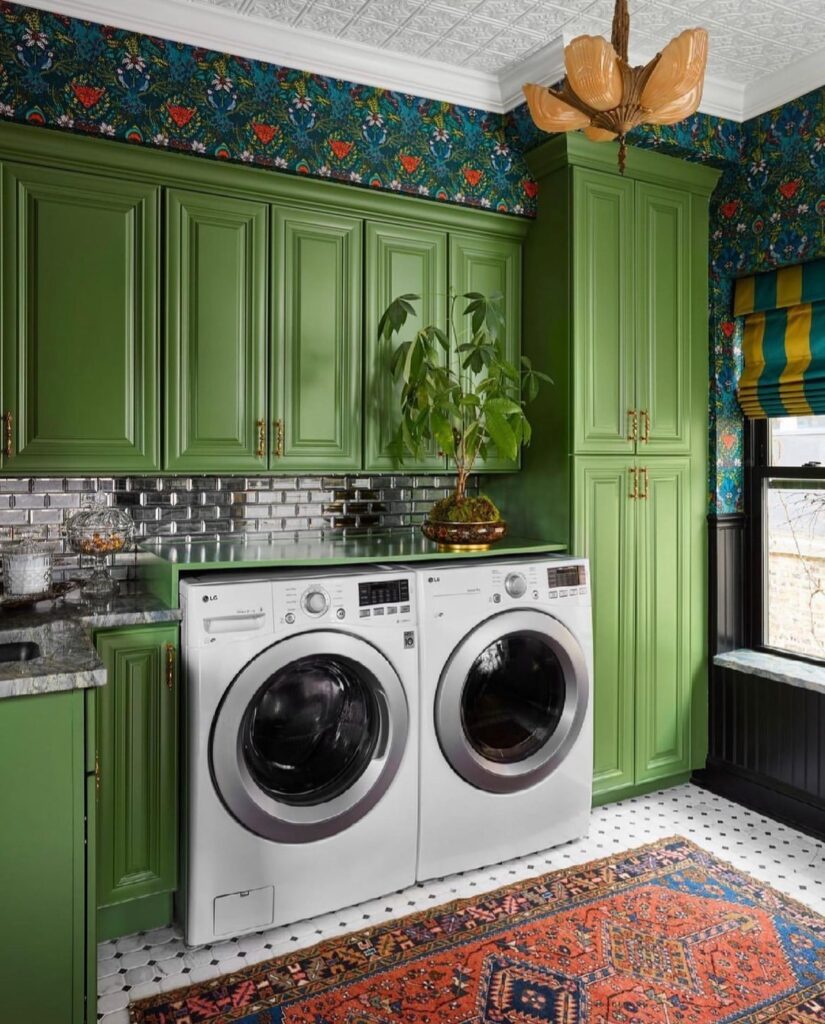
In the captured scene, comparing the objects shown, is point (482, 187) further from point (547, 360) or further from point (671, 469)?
point (671, 469)

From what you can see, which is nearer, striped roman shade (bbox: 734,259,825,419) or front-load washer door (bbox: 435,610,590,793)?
front-load washer door (bbox: 435,610,590,793)

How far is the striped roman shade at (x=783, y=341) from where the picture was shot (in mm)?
3162

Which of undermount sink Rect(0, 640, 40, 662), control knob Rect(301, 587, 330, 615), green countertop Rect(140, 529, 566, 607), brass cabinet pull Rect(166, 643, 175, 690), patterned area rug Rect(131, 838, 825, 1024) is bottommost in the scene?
patterned area rug Rect(131, 838, 825, 1024)

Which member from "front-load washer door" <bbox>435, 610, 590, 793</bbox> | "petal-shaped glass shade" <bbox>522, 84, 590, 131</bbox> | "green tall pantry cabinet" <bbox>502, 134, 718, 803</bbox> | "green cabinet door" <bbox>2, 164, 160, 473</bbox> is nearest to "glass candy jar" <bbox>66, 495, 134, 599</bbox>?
"green cabinet door" <bbox>2, 164, 160, 473</bbox>

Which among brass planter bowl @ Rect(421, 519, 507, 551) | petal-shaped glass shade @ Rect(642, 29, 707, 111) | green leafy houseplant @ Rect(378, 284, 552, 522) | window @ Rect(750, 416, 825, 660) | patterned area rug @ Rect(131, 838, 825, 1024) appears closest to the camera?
petal-shaped glass shade @ Rect(642, 29, 707, 111)

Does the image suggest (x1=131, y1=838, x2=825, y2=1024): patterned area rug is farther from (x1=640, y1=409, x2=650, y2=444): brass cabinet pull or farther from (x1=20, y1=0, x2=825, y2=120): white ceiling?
(x1=20, y1=0, x2=825, y2=120): white ceiling

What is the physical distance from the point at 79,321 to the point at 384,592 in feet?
4.17

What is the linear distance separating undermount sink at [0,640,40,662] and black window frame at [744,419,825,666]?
2.85 m

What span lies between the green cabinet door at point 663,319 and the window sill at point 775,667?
2.95 ft

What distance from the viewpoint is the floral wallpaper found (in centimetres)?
247

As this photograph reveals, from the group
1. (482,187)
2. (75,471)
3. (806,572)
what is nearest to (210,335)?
(75,471)

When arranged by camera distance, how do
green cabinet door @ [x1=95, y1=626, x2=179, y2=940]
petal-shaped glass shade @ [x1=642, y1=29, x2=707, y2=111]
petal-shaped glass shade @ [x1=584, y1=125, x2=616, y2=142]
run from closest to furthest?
petal-shaped glass shade @ [x1=642, y1=29, x2=707, y2=111] < petal-shaped glass shade @ [x1=584, y1=125, x2=616, y2=142] < green cabinet door @ [x1=95, y1=626, x2=179, y2=940]

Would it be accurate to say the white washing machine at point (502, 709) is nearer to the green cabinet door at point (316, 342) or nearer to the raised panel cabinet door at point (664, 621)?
the raised panel cabinet door at point (664, 621)

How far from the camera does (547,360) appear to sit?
10.5 ft
